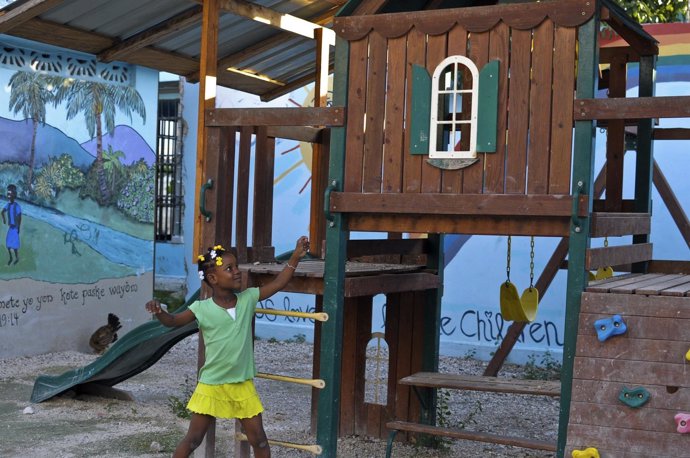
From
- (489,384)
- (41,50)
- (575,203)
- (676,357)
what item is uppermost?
(41,50)

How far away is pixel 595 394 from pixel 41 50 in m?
8.25

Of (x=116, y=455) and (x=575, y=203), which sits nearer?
(x=575, y=203)

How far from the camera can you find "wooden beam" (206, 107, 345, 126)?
6.04 metres

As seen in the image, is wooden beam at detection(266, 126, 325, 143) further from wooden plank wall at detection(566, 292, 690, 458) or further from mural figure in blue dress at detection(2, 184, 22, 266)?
mural figure in blue dress at detection(2, 184, 22, 266)

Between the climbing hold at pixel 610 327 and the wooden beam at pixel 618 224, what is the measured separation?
0.51 m

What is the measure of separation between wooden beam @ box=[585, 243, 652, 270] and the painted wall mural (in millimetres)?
6886

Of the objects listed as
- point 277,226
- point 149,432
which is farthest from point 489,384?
point 277,226

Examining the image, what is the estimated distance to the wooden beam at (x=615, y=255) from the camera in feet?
17.7

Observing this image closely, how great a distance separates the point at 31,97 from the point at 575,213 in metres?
7.59

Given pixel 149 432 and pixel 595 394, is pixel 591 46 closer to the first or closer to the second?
pixel 595 394

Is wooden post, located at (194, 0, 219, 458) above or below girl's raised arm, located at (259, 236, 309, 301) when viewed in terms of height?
above

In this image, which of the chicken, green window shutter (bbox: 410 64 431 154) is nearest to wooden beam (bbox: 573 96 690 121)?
green window shutter (bbox: 410 64 431 154)

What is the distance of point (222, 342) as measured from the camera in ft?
19.0

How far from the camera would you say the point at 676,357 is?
493 cm
